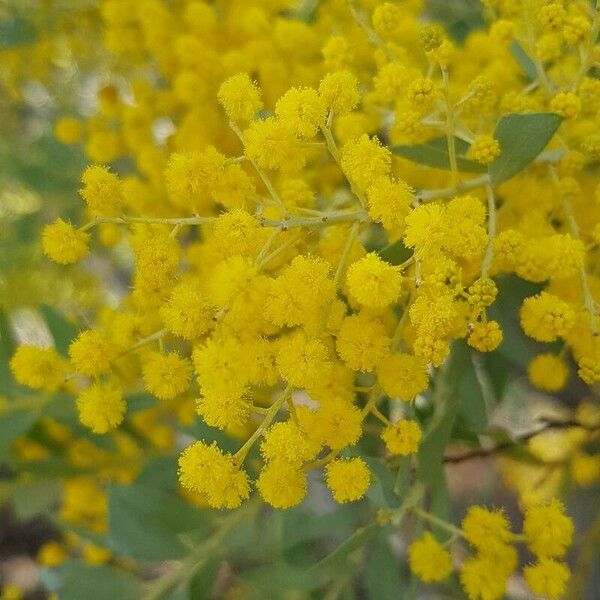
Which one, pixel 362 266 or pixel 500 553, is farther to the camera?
pixel 500 553

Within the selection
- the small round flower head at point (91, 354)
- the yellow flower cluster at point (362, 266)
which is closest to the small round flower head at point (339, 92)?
the yellow flower cluster at point (362, 266)

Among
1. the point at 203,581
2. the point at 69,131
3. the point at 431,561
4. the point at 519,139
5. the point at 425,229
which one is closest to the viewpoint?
the point at 425,229

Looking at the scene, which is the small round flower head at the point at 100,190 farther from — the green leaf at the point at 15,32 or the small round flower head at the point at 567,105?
the green leaf at the point at 15,32

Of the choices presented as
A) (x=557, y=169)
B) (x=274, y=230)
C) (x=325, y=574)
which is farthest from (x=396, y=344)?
(x=325, y=574)

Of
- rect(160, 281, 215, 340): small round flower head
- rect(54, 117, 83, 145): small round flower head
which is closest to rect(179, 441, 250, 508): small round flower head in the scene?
rect(160, 281, 215, 340): small round flower head

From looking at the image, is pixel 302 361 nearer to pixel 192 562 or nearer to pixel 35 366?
pixel 35 366

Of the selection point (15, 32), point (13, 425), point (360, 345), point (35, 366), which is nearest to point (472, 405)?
point (360, 345)

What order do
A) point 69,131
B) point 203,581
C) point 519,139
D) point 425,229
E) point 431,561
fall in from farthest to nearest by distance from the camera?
1. point 69,131
2. point 203,581
3. point 431,561
4. point 519,139
5. point 425,229
